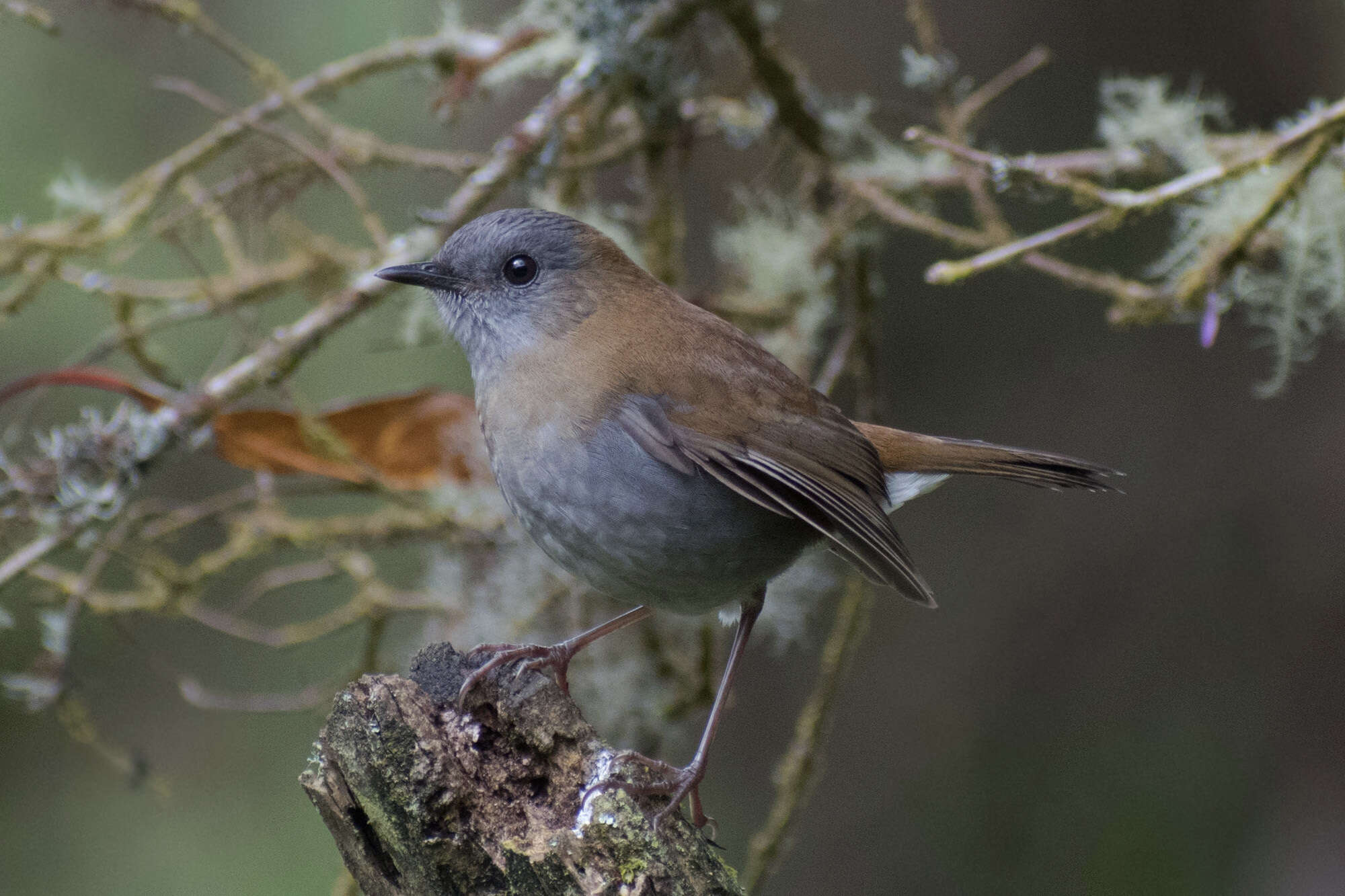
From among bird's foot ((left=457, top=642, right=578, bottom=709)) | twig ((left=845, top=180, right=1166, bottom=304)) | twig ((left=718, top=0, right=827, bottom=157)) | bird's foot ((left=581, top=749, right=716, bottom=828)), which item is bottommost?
bird's foot ((left=581, top=749, right=716, bottom=828))

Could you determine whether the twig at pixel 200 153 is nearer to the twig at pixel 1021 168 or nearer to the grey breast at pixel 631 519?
the grey breast at pixel 631 519

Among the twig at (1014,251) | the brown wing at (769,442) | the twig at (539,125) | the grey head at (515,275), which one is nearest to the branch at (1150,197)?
the twig at (1014,251)

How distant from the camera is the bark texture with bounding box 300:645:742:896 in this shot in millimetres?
1521

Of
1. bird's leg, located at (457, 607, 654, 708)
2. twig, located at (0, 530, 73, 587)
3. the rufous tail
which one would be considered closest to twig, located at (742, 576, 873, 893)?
the rufous tail

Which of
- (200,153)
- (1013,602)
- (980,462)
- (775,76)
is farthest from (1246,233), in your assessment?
(200,153)

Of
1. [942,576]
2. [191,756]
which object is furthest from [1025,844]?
Result: [191,756]

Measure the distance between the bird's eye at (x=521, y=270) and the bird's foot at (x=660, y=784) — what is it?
1.10 meters

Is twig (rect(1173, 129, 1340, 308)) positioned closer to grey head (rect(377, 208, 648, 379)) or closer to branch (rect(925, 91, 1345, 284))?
branch (rect(925, 91, 1345, 284))

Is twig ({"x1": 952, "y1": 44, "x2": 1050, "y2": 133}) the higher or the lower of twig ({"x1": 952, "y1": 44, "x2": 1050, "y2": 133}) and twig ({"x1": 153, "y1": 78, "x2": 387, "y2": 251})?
the higher

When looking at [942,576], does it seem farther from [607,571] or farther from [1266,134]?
[607,571]

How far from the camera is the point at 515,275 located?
2486mm

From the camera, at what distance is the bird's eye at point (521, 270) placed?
2.48m

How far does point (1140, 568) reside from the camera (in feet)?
12.0

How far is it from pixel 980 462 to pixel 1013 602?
4.87 ft
